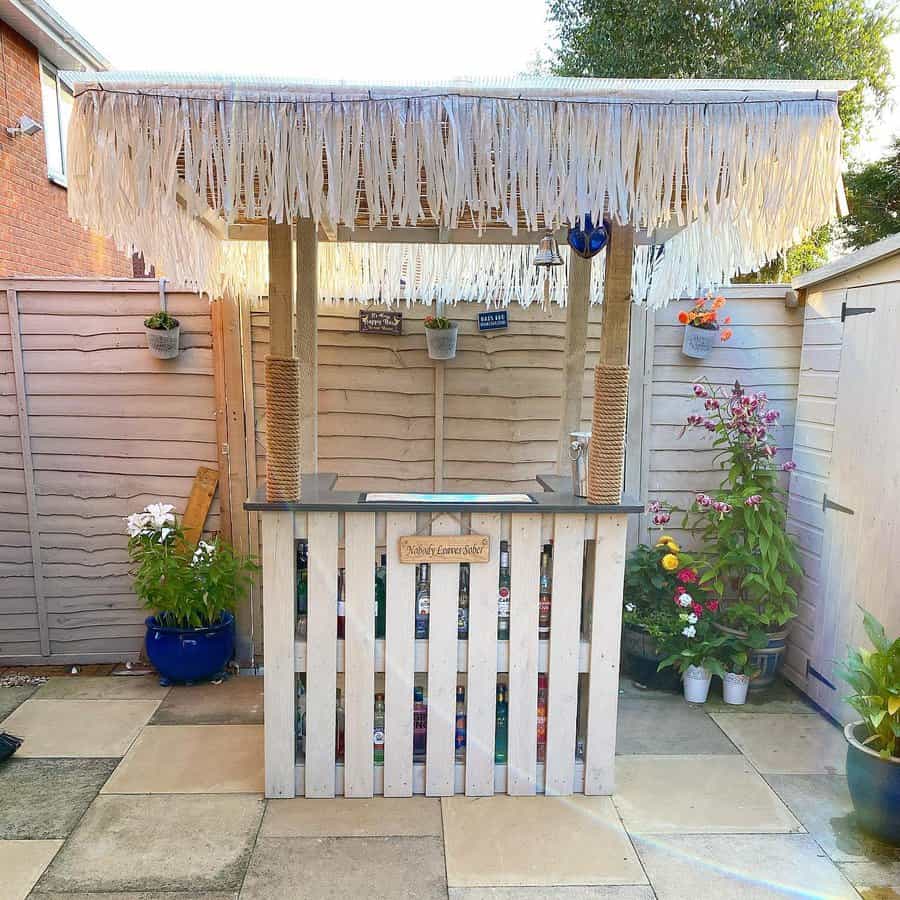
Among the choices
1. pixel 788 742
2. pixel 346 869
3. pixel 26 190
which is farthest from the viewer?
pixel 26 190

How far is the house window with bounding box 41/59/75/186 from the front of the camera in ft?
21.2

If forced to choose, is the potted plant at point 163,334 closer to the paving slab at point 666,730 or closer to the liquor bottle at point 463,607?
the liquor bottle at point 463,607

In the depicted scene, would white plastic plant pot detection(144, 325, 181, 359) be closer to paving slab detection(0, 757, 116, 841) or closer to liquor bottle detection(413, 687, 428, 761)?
paving slab detection(0, 757, 116, 841)

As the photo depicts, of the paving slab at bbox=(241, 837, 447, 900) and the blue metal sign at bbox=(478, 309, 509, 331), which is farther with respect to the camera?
the blue metal sign at bbox=(478, 309, 509, 331)

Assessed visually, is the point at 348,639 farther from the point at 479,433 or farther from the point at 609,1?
the point at 609,1

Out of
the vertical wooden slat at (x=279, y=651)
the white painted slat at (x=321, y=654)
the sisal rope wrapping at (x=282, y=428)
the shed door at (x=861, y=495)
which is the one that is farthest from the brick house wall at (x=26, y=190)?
the shed door at (x=861, y=495)

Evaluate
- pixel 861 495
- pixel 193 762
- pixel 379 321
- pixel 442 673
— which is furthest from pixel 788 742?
pixel 379 321

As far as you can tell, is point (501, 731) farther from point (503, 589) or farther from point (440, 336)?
point (440, 336)

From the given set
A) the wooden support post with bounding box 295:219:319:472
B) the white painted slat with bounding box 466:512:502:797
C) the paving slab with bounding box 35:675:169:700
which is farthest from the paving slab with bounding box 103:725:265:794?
the wooden support post with bounding box 295:219:319:472

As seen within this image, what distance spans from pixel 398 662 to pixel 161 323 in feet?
6.51

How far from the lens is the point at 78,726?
9.84 ft

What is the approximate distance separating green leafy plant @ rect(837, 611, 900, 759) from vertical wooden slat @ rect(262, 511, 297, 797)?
189cm

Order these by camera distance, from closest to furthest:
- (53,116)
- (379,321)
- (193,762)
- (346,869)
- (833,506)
Answer: (346,869)
(193,762)
(833,506)
(379,321)
(53,116)

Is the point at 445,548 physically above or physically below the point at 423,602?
above
